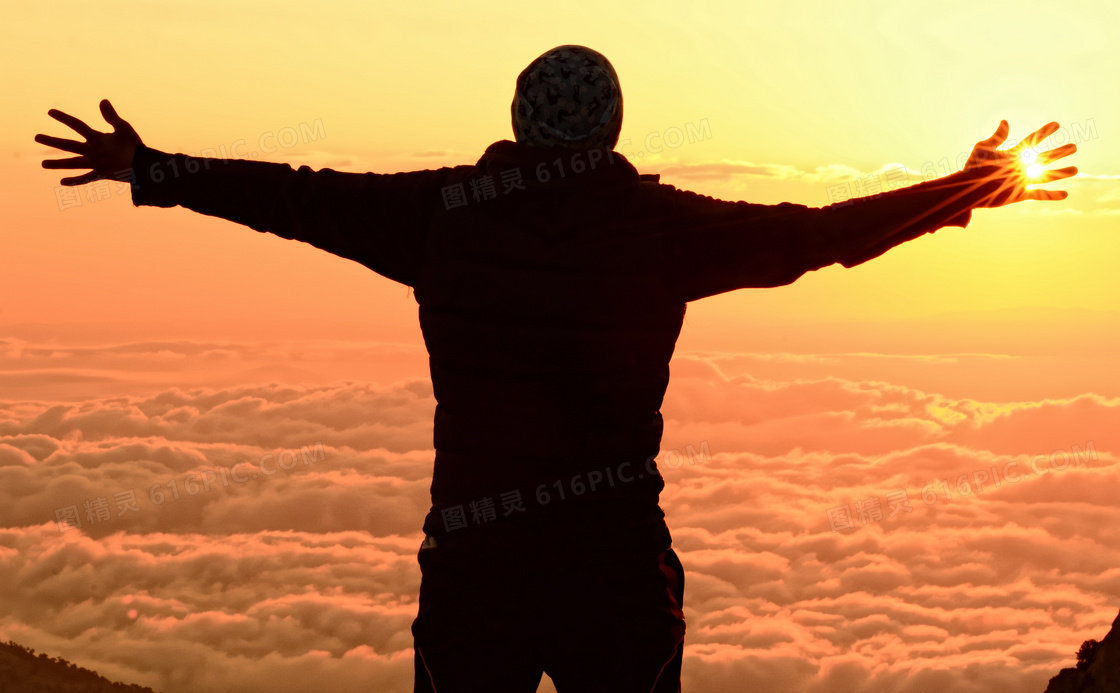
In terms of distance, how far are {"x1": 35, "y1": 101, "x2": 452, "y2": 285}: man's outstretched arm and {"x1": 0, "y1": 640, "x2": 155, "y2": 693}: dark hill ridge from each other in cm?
445

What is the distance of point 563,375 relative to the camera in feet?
11.7

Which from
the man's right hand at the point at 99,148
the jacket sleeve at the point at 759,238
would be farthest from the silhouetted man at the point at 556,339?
the man's right hand at the point at 99,148

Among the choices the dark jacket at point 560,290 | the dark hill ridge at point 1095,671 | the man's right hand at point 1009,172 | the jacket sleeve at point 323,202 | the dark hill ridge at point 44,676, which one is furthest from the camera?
the dark hill ridge at point 44,676

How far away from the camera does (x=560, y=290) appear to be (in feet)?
11.6

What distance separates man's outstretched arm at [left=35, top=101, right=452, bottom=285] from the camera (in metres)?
Result: 3.70

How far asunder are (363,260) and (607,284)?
34.0 inches

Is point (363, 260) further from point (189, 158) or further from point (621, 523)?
point (621, 523)

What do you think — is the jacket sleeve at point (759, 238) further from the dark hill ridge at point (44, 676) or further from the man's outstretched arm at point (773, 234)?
the dark hill ridge at point (44, 676)

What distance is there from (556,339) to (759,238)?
742 millimetres

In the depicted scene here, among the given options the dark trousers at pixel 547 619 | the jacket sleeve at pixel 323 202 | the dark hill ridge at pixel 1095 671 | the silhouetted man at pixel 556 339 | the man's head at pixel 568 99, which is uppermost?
the man's head at pixel 568 99

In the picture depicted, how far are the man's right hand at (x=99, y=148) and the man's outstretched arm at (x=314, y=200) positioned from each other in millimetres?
64

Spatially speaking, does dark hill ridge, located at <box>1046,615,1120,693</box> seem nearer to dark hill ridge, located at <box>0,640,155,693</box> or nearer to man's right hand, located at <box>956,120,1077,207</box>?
man's right hand, located at <box>956,120,1077,207</box>

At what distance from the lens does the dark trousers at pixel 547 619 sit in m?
3.64

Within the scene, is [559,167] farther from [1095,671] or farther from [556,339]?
[1095,671]
